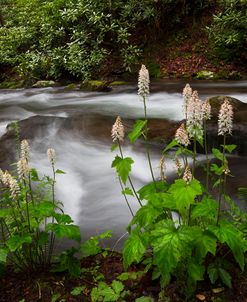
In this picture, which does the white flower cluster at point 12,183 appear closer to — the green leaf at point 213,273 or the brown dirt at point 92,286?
the brown dirt at point 92,286

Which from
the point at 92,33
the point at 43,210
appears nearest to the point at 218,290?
the point at 43,210

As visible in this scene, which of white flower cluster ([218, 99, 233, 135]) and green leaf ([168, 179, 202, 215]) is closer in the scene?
green leaf ([168, 179, 202, 215])

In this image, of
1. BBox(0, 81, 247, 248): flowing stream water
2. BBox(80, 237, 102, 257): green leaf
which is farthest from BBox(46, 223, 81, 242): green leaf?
BBox(0, 81, 247, 248): flowing stream water

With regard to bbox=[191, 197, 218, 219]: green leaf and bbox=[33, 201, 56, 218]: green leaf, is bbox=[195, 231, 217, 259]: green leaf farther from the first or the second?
bbox=[33, 201, 56, 218]: green leaf

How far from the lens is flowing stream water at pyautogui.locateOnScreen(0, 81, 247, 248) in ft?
16.3

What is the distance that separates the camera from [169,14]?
47.1 ft

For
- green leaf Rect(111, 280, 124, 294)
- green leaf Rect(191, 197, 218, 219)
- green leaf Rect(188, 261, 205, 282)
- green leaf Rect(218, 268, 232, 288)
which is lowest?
green leaf Rect(111, 280, 124, 294)

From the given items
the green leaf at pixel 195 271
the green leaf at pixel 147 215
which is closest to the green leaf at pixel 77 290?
the green leaf at pixel 147 215

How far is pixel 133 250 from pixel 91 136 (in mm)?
5156

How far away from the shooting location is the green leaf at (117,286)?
9.09ft

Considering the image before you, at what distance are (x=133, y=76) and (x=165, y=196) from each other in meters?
11.2

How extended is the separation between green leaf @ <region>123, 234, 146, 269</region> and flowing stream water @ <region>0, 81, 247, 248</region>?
1663 millimetres

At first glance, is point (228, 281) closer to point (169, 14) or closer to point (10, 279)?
point (10, 279)

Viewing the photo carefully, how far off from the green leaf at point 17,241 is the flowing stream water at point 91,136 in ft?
4.74
